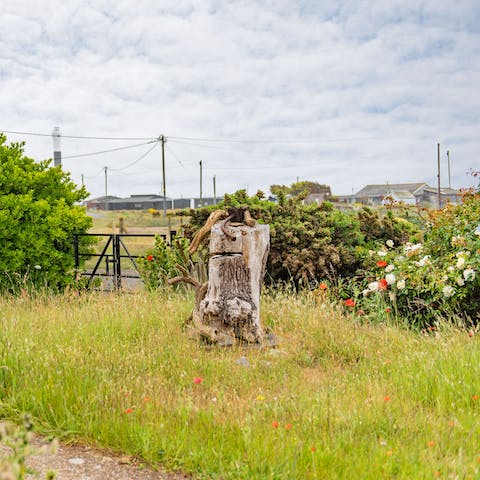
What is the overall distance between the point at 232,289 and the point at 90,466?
9.36ft

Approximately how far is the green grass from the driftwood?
0.97 ft

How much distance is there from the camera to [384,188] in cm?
6456

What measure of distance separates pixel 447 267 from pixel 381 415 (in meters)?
4.72

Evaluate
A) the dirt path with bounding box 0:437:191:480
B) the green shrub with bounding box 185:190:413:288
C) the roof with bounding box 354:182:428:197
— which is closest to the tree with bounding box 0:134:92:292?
the green shrub with bounding box 185:190:413:288

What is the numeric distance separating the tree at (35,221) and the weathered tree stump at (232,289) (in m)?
5.86

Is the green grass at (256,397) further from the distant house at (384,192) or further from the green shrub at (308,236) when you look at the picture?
the distant house at (384,192)

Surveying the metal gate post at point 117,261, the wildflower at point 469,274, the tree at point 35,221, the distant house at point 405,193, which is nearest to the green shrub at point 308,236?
the metal gate post at point 117,261

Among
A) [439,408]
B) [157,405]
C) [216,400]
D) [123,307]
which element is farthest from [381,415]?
[123,307]

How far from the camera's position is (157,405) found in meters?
3.97

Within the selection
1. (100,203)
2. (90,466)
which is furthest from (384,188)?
(90,466)

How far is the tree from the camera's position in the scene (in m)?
11.3

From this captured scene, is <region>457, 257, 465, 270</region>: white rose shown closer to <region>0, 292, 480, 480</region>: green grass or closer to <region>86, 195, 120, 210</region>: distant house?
<region>0, 292, 480, 480</region>: green grass

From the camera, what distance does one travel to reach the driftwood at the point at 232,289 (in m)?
6.03

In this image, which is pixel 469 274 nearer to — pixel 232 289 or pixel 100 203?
pixel 232 289
